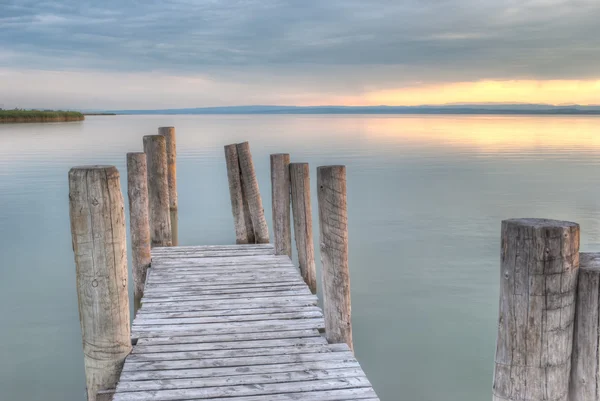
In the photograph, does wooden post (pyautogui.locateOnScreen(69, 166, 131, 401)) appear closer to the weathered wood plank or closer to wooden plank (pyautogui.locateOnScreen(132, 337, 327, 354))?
wooden plank (pyautogui.locateOnScreen(132, 337, 327, 354))

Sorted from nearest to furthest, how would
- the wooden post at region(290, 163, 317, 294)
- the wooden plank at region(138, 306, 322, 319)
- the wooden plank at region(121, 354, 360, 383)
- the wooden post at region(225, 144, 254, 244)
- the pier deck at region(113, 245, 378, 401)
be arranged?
the pier deck at region(113, 245, 378, 401) < the wooden plank at region(121, 354, 360, 383) < the wooden plank at region(138, 306, 322, 319) < the wooden post at region(290, 163, 317, 294) < the wooden post at region(225, 144, 254, 244)

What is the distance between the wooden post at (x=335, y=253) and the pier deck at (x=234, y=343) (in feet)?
0.64

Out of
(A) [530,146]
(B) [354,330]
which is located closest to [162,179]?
(B) [354,330]

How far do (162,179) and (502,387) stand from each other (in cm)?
655

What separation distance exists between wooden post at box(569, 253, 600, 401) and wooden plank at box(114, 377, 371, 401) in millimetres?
1557

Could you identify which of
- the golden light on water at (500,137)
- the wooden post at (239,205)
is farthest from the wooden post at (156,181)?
the golden light on water at (500,137)

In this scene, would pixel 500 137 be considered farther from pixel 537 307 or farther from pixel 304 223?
pixel 537 307

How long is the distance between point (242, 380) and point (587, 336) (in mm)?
2302

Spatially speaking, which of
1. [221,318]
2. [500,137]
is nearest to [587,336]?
[221,318]

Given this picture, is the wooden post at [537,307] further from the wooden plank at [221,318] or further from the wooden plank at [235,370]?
the wooden plank at [221,318]

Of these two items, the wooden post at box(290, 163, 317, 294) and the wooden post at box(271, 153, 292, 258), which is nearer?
the wooden post at box(290, 163, 317, 294)

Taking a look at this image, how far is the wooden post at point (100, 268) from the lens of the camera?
3.64 metres

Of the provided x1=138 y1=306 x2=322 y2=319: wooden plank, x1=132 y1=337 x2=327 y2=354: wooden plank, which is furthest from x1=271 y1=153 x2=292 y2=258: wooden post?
x1=132 y1=337 x2=327 y2=354: wooden plank

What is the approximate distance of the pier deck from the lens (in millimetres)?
3765
